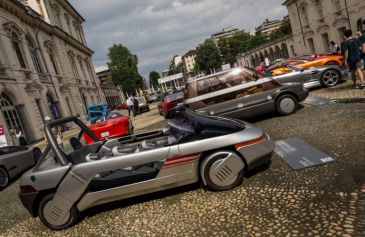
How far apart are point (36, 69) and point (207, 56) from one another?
56847mm

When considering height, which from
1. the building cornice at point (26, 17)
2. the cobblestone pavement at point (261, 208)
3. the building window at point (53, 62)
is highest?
the building cornice at point (26, 17)

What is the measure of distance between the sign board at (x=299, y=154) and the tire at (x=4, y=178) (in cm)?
681

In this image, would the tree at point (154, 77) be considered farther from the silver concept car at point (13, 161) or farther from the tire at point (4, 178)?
the tire at point (4, 178)

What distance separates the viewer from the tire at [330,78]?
1014 cm

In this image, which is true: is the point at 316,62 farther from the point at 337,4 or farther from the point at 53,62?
the point at 53,62

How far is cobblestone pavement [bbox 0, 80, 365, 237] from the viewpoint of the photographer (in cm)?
276

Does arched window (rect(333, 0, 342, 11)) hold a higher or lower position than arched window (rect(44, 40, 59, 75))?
lower

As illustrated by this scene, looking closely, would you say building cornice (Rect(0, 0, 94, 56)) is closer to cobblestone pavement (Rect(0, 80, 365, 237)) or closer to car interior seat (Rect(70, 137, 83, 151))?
car interior seat (Rect(70, 137, 83, 151))

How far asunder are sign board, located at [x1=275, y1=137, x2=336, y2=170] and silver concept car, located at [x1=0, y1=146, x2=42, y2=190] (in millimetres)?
6885

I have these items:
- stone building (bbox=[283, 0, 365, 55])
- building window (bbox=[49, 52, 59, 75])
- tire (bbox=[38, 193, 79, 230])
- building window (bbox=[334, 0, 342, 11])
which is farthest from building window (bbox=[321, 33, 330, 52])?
tire (bbox=[38, 193, 79, 230])

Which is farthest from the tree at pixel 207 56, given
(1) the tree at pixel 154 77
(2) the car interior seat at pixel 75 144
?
(1) the tree at pixel 154 77

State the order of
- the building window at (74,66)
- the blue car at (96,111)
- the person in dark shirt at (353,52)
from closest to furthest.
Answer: the person in dark shirt at (353,52) < the blue car at (96,111) < the building window at (74,66)

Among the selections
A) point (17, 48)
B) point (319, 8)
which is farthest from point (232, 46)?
point (17, 48)

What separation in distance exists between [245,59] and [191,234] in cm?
8114
